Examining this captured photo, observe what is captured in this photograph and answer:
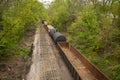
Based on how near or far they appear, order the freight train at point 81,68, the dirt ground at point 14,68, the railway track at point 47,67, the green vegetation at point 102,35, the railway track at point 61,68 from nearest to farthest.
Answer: the freight train at point 81,68 → the railway track at point 61,68 → the railway track at point 47,67 → the dirt ground at point 14,68 → the green vegetation at point 102,35

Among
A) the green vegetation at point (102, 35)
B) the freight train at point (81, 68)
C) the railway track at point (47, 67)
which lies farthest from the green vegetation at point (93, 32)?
the railway track at point (47, 67)

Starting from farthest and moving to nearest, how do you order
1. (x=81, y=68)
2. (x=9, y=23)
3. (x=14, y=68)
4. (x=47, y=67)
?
(x=14, y=68), (x=47, y=67), (x=81, y=68), (x=9, y=23)

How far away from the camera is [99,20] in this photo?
19.3m

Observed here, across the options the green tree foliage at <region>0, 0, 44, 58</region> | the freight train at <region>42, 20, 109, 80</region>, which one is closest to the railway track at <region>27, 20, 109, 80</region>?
the freight train at <region>42, 20, 109, 80</region>

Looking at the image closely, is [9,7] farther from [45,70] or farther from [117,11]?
[117,11]

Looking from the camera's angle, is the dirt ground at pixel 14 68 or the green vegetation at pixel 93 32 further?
the green vegetation at pixel 93 32

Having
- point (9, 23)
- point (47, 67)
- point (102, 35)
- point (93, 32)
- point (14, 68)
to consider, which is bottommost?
point (14, 68)

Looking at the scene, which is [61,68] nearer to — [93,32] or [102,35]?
[102,35]

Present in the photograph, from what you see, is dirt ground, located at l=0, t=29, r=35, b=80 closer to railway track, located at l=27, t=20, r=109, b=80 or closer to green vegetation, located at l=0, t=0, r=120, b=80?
railway track, located at l=27, t=20, r=109, b=80

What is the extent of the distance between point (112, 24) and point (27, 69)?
22.8 ft

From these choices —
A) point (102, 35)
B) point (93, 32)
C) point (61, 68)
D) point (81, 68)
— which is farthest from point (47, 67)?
point (93, 32)

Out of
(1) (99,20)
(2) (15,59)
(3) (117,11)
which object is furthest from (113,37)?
(2) (15,59)

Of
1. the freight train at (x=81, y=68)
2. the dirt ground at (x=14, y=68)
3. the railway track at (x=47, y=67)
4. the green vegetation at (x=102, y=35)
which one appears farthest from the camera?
the green vegetation at (x=102, y=35)

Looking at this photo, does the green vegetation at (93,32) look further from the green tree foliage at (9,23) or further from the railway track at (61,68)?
the railway track at (61,68)
